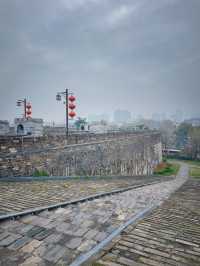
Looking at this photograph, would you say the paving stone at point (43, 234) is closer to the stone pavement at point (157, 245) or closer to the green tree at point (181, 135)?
the stone pavement at point (157, 245)

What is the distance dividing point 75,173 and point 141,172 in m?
14.7

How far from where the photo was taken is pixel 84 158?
1267cm

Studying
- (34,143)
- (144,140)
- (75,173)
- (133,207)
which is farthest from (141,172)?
(133,207)

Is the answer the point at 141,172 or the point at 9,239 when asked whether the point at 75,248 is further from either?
the point at 141,172

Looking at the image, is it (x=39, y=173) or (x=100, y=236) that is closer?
(x=100, y=236)

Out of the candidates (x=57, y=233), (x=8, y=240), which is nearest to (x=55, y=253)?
(x=57, y=233)

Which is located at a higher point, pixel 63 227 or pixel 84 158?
pixel 84 158

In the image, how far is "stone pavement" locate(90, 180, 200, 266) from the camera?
2902 mm

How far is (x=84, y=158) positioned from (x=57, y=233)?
905 centimetres

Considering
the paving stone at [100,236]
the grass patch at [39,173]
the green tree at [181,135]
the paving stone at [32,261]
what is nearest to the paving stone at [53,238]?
the paving stone at [32,261]

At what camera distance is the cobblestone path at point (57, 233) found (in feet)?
9.72

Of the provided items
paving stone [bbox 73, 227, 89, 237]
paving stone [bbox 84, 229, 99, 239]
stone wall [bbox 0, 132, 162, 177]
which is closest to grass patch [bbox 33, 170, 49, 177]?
stone wall [bbox 0, 132, 162, 177]

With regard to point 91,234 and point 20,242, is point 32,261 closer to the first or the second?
point 20,242

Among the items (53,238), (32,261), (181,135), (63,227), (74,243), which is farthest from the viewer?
(181,135)
